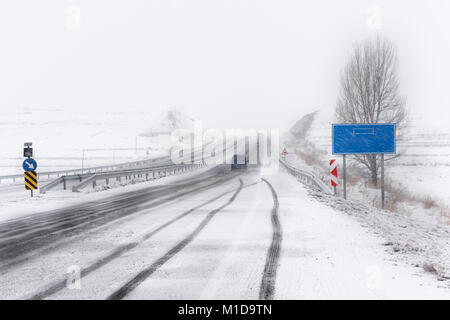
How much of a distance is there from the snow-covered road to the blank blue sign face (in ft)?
31.2

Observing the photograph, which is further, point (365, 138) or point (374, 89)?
point (374, 89)

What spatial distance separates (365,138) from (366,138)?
5 centimetres

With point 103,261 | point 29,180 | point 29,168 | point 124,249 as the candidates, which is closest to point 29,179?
point 29,180

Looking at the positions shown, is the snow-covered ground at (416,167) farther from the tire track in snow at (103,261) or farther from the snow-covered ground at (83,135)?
the snow-covered ground at (83,135)

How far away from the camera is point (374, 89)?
2744 centimetres

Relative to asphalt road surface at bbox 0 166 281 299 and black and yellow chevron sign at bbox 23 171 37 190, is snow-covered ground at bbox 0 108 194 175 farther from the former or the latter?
asphalt road surface at bbox 0 166 281 299

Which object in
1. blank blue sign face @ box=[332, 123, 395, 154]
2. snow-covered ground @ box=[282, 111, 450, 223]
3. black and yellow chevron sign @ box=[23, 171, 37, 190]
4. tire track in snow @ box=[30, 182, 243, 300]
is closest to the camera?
tire track in snow @ box=[30, 182, 243, 300]

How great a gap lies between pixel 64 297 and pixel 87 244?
3.14m

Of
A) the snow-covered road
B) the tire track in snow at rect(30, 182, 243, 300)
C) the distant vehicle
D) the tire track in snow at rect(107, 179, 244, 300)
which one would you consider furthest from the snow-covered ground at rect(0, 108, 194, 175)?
the tire track in snow at rect(107, 179, 244, 300)

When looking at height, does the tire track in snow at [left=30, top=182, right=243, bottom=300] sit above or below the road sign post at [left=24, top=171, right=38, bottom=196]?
below

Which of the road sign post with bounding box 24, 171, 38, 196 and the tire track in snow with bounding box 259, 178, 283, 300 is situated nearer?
the tire track in snow with bounding box 259, 178, 283, 300

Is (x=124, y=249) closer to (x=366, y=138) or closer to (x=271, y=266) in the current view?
(x=271, y=266)

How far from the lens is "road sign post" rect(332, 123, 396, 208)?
19.7 metres

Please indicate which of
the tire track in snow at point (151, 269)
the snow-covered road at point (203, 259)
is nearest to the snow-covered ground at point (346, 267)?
the snow-covered road at point (203, 259)
